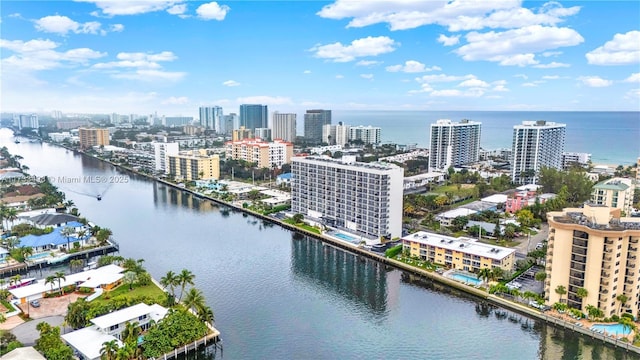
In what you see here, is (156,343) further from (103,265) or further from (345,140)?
(345,140)

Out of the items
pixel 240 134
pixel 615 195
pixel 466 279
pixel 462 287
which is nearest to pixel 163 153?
pixel 240 134

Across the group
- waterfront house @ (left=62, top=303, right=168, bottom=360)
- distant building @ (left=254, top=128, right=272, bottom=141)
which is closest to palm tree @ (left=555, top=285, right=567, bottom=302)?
waterfront house @ (left=62, top=303, right=168, bottom=360)

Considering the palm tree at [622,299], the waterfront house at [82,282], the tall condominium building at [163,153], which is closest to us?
the palm tree at [622,299]

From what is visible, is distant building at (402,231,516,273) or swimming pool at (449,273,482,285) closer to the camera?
swimming pool at (449,273,482,285)

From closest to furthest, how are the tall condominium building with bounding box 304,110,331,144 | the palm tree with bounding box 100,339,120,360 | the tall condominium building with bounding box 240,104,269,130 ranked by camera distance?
1. the palm tree with bounding box 100,339,120,360
2. the tall condominium building with bounding box 304,110,331,144
3. the tall condominium building with bounding box 240,104,269,130

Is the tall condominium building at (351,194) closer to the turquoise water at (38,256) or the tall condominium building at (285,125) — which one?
the turquoise water at (38,256)

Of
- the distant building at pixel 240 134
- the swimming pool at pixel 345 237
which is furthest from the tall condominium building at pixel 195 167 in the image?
the distant building at pixel 240 134

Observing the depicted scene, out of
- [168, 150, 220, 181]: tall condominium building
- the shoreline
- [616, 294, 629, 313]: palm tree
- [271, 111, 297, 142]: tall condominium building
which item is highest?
[271, 111, 297, 142]: tall condominium building

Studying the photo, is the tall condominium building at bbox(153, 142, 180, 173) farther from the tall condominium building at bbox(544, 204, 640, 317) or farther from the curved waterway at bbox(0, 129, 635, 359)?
the tall condominium building at bbox(544, 204, 640, 317)
